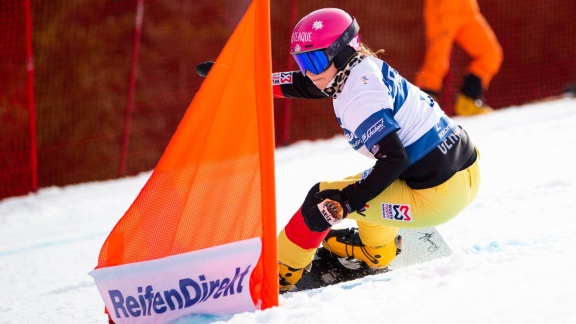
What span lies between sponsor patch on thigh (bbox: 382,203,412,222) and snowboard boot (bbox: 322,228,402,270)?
1.70ft

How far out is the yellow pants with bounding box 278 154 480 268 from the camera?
4184mm

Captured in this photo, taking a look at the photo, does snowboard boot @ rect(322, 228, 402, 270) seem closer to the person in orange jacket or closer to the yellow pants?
the yellow pants

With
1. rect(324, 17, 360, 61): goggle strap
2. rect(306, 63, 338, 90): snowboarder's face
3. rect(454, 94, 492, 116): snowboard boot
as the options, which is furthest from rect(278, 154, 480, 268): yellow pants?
rect(454, 94, 492, 116): snowboard boot

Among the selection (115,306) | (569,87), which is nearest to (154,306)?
(115,306)

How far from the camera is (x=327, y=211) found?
13.2ft

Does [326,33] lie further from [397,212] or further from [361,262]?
[361,262]

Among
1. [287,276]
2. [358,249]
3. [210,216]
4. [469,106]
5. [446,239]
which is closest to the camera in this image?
[210,216]

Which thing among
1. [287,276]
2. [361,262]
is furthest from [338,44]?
[361,262]

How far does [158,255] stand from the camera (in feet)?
12.3

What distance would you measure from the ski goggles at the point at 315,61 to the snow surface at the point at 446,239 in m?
1.01

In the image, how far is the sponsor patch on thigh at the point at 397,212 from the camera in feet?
13.8

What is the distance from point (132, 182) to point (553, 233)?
4.89 meters

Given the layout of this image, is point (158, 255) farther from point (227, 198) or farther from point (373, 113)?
point (373, 113)

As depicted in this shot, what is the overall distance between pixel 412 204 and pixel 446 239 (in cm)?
105
